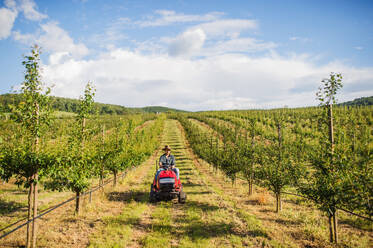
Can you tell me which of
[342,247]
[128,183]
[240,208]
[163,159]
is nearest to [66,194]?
[128,183]

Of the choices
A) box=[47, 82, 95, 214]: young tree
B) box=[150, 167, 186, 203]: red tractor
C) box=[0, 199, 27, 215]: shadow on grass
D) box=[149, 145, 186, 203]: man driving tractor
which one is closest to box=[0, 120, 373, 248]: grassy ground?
box=[149, 145, 186, 203]: man driving tractor

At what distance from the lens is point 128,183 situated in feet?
50.7

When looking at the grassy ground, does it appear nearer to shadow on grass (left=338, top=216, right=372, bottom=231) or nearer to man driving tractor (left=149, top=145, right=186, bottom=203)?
shadow on grass (left=338, top=216, right=372, bottom=231)

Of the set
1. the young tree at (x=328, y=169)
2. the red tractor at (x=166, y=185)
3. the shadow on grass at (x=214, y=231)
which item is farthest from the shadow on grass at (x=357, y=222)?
the red tractor at (x=166, y=185)

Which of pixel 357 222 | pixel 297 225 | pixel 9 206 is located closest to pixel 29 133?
pixel 9 206

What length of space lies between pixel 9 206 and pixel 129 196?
→ 6791 millimetres

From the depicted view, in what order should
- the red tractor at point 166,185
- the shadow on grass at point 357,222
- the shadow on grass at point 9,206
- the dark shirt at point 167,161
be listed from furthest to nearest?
the shadow on grass at point 9,206 < the dark shirt at point 167,161 < the red tractor at point 166,185 < the shadow on grass at point 357,222

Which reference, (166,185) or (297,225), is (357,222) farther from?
(166,185)

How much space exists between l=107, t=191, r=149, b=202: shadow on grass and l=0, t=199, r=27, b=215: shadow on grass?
4954 mm

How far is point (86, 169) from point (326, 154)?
9038 mm

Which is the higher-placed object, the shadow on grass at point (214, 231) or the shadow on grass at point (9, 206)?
the shadow on grass at point (214, 231)

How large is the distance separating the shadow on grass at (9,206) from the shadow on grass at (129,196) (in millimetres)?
4954

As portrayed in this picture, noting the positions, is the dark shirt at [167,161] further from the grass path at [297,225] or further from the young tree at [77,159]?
Answer: the grass path at [297,225]

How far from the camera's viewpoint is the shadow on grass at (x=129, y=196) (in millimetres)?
10790
